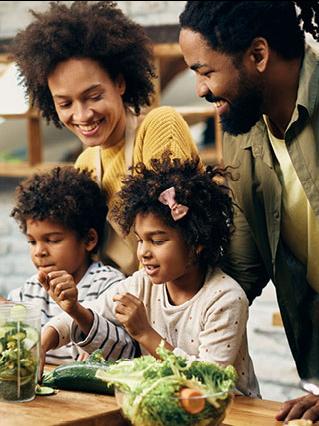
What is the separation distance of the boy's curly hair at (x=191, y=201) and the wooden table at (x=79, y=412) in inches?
18.9

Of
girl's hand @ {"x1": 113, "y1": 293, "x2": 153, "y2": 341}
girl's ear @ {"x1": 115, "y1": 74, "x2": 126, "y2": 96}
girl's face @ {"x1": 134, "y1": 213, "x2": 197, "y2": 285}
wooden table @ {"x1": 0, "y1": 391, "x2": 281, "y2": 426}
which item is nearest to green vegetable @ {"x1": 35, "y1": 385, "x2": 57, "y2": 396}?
wooden table @ {"x1": 0, "y1": 391, "x2": 281, "y2": 426}

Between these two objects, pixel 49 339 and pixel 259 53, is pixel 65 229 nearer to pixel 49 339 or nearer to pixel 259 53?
pixel 49 339

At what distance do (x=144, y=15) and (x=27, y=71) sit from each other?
74.4 inches

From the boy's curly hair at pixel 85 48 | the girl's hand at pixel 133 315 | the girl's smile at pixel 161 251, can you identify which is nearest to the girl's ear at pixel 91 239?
the boy's curly hair at pixel 85 48

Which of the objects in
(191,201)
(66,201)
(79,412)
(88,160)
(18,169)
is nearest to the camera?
(79,412)

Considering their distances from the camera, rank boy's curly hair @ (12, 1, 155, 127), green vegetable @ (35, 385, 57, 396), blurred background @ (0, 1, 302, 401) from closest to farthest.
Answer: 1. green vegetable @ (35, 385, 57, 396)
2. boy's curly hair @ (12, 1, 155, 127)
3. blurred background @ (0, 1, 302, 401)

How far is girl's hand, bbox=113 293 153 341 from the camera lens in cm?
264

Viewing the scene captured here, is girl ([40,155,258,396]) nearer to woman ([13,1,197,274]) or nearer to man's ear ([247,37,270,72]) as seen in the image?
woman ([13,1,197,274])

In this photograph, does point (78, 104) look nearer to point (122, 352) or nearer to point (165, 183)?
point (165, 183)

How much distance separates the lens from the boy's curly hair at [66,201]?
3.24m

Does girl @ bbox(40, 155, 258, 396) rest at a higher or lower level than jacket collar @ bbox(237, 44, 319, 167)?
lower

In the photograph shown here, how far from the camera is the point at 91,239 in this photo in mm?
3322

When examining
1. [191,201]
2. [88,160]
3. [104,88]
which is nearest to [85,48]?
[104,88]

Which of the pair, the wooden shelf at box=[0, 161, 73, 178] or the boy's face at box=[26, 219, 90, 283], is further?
the wooden shelf at box=[0, 161, 73, 178]
